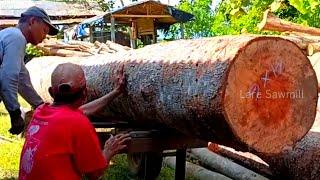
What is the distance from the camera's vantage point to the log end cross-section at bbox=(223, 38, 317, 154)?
3766 millimetres

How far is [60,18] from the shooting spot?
29562 millimetres

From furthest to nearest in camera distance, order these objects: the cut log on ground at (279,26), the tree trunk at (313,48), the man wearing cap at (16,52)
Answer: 1. the cut log on ground at (279,26)
2. the tree trunk at (313,48)
3. the man wearing cap at (16,52)

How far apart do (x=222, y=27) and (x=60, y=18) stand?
533 inches

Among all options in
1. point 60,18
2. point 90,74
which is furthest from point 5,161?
point 60,18

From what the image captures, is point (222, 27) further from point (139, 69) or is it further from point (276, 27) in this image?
point (139, 69)

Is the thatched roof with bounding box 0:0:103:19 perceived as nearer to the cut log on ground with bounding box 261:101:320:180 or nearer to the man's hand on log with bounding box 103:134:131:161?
the cut log on ground with bounding box 261:101:320:180

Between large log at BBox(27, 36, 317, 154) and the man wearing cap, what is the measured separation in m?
1.24

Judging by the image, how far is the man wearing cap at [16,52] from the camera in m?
4.78

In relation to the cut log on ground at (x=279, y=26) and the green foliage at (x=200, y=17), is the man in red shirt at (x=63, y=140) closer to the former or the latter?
the cut log on ground at (x=279, y=26)

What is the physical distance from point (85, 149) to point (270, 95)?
1543mm

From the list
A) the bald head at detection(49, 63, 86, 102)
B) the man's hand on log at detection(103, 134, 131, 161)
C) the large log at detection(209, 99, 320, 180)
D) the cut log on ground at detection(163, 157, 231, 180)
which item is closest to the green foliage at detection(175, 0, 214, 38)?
the cut log on ground at detection(163, 157, 231, 180)

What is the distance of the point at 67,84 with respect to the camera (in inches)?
117

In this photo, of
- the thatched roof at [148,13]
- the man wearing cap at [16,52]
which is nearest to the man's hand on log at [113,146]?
the man wearing cap at [16,52]

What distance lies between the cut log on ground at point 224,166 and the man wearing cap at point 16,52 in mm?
2437
